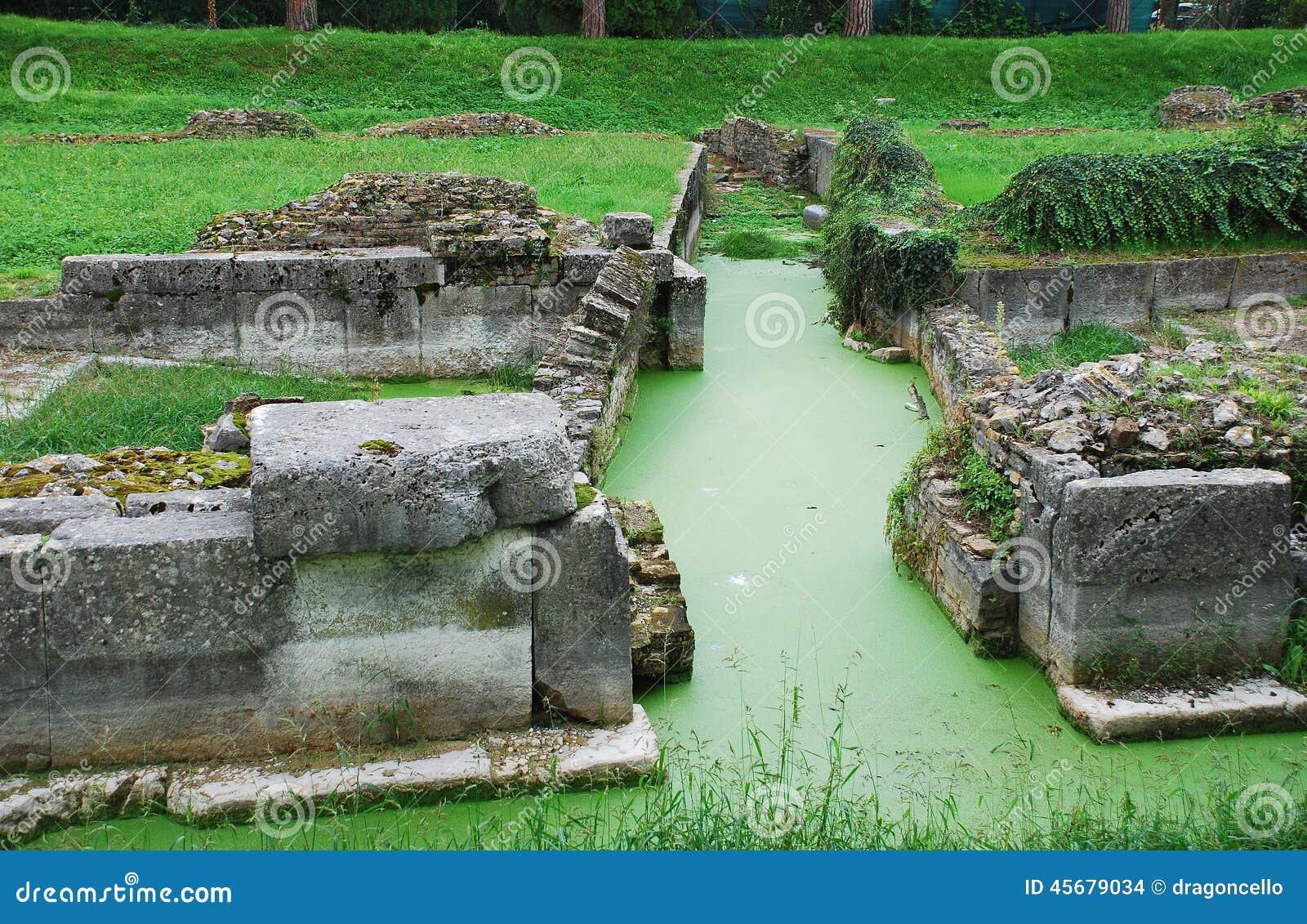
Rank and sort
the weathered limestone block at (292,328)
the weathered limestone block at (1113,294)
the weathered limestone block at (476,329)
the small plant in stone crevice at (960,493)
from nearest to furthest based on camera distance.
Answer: the small plant in stone crevice at (960,493) → the weathered limestone block at (292,328) → the weathered limestone block at (476,329) → the weathered limestone block at (1113,294)

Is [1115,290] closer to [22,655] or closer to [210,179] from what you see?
[22,655]

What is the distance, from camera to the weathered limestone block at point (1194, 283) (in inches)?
447

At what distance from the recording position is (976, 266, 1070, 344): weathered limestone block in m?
10.9

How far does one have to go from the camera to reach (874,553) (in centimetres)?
676

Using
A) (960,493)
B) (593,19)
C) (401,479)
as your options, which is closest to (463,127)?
(593,19)

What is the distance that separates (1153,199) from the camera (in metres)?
11.8

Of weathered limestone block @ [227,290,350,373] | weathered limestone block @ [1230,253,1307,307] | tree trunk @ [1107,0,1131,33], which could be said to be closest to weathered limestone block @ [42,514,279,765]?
weathered limestone block @ [227,290,350,373]

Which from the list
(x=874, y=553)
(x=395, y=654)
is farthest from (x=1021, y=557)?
(x=395, y=654)

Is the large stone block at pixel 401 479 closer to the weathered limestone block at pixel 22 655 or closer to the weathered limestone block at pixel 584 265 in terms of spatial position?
the weathered limestone block at pixel 22 655

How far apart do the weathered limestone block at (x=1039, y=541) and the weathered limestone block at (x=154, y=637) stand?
3.27m

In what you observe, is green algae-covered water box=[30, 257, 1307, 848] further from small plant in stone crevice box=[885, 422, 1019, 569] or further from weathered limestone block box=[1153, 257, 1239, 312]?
weathered limestone block box=[1153, 257, 1239, 312]

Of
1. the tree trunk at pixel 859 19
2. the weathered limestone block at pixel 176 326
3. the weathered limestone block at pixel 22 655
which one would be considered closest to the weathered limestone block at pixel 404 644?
the weathered limestone block at pixel 22 655

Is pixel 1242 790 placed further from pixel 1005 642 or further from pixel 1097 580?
pixel 1005 642

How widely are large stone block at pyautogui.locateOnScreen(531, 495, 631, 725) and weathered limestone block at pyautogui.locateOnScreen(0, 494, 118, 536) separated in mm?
1592
